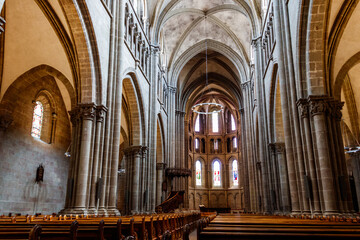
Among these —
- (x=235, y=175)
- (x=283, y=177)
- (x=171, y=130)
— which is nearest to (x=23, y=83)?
(x=283, y=177)

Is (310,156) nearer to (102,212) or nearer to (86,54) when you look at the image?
(102,212)

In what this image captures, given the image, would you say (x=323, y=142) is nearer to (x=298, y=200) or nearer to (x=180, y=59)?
(x=298, y=200)

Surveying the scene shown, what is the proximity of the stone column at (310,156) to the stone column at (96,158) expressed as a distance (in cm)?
751

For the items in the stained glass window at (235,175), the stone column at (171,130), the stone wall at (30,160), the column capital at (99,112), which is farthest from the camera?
the stained glass window at (235,175)

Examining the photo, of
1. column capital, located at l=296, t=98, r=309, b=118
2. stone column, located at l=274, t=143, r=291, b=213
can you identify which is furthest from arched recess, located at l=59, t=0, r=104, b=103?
stone column, located at l=274, t=143, r=291, b=213

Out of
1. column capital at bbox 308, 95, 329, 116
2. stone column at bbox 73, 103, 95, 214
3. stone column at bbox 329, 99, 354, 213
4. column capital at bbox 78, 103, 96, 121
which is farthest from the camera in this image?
column capital at bbox 78, 103, 96, 121

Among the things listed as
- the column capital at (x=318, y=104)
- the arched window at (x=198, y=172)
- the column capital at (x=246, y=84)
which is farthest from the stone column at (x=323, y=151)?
the arched window at (x=198, y=172)

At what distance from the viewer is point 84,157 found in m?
11.7

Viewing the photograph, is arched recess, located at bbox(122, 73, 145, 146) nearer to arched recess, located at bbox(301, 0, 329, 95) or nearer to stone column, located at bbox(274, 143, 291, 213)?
stone column, located at bbox(274, 143, 291, 213)

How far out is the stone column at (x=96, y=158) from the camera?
11609mm

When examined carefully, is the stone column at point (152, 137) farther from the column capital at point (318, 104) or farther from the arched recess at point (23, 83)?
the column capital at point (318, 104)

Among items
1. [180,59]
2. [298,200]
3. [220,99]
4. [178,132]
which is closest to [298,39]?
[298,200]

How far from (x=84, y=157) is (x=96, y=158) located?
0.53 meters

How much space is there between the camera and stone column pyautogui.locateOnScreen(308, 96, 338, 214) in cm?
1010
